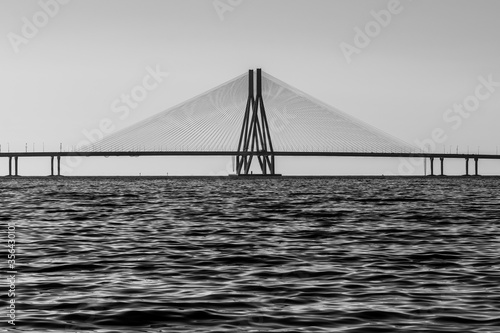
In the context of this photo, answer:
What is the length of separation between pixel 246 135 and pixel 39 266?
93.5 m

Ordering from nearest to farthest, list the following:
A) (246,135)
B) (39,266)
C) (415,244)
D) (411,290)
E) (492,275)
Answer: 1. (411,290)
2. (492,275)
3. (39,266)
4. (415,244)
5. (246,135)

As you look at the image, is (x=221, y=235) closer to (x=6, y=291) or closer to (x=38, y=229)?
(x=38, y=229)

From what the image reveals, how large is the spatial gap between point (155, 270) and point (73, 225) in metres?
10.5

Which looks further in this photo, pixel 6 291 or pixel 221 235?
pixel 221 235

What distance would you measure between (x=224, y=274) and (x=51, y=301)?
3036 millimetres

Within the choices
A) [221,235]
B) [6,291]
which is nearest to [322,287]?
[6,291]

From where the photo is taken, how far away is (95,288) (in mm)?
11406

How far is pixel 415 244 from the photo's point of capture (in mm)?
17531

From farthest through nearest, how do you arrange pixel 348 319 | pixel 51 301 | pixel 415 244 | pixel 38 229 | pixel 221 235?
pixel 38 229 → pixel 221 235 → pixel 415 244 → pixel 51 301 → pixel 348 319

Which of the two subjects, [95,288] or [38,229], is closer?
[95,288]

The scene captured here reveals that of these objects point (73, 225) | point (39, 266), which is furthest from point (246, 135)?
point (39, 266)

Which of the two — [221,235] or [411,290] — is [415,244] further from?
[411,290]

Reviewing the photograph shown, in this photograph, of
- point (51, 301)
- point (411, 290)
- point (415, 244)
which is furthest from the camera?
point (415, 244)

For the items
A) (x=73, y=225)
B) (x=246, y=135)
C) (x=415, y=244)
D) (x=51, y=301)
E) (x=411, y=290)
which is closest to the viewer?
(x=51, y=301)
